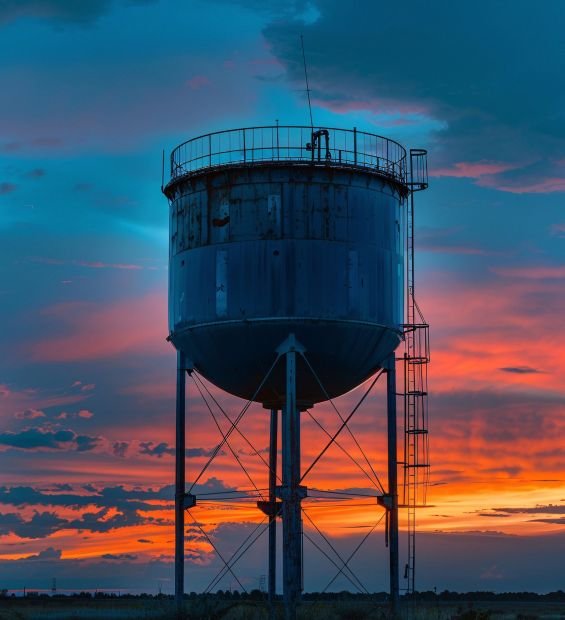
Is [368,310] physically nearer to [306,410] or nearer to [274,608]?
[306,410]

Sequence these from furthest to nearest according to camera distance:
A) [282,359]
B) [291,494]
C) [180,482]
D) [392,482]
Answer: [180,482] → [392,482] → [282,359] → [291,494]

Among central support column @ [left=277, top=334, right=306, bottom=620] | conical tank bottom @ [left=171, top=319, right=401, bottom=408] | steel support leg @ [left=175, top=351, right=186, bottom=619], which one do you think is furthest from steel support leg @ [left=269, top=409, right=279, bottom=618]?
central support column @ [left=277, top=334, right=306, bottom=620]

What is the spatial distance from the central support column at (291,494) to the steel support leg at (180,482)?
3.61m

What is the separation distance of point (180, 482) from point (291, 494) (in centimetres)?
449

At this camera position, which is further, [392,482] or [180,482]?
[180,482]

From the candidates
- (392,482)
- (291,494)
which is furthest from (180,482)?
(392,482)

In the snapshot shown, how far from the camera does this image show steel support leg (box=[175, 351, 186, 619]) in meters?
33.2

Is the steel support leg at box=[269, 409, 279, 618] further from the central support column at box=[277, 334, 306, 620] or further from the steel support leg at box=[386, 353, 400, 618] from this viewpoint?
the central support column at box=[277, 334, 306, 620]

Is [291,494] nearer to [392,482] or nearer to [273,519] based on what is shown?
[392,482]

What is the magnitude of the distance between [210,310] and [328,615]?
898cm

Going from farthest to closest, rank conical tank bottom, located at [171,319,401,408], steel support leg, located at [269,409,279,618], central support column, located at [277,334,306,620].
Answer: steel support leg, located at [269,409,279,618] < conical tank bottom, located at [171,319,401,408] < central support column, located at [277,334,306,620]

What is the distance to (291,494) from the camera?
31.0 meters

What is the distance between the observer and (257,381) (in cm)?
3316

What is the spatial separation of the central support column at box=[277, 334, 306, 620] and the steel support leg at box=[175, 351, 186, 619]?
361 centimetres
